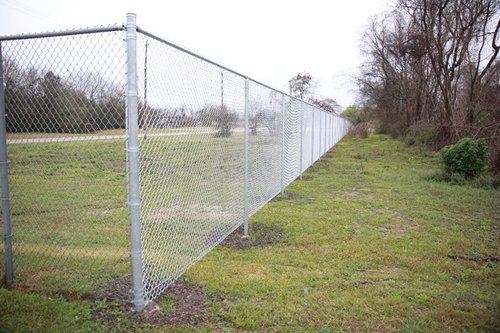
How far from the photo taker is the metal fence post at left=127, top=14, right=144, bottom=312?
7.89 ft

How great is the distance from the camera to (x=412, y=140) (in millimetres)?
21031

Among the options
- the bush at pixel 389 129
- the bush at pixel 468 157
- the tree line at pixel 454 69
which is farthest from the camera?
the bush at pixel 389 129

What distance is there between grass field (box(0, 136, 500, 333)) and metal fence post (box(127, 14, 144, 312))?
1.91ft

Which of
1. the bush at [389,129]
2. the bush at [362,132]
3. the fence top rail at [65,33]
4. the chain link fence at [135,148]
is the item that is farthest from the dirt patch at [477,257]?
the bush at [362,132]

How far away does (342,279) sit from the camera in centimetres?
→ 380

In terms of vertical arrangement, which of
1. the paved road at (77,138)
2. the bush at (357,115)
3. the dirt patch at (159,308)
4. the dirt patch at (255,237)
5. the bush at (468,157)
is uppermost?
the bush at (357,115)

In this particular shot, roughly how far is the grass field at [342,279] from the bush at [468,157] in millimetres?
2793

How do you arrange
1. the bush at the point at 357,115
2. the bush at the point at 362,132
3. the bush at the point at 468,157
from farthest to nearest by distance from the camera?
the bush at the point at 357,115 → the bush at the point at 362,132 → the bush at the point at 468,157

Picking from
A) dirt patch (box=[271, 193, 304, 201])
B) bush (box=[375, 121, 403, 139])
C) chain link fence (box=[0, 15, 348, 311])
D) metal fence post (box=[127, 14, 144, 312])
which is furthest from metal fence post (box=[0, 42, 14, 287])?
bush (box=[375, 121, 403, 139])

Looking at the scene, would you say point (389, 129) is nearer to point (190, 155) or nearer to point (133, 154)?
Result: point (190, 155)

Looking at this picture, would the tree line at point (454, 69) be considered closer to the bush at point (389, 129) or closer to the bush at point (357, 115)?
the bush at point (389, 129)

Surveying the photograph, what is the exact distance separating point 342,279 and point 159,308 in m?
1.89

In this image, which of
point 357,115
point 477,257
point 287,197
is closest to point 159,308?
point 477,257

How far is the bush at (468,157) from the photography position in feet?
31.1
